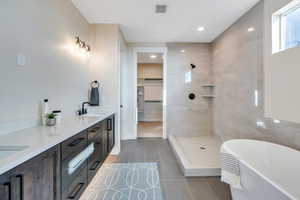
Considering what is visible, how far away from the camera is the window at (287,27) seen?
6.75 feet

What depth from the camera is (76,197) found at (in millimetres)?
1511

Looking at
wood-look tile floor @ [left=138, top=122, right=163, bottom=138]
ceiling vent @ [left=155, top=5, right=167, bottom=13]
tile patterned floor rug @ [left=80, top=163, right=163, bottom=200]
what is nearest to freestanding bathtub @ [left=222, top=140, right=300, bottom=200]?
tile patterned floor rug @ [left=80, top=163, right=163, bottom=200]

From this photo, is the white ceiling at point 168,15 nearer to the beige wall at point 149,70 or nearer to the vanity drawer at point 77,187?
the vanity drawer at point 77,187

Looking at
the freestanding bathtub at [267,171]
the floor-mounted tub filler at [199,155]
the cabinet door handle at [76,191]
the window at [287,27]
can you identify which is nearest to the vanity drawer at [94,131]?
the cabinet door handle at [76,191]

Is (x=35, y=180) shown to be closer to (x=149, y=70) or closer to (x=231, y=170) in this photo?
(x=231, y=170)

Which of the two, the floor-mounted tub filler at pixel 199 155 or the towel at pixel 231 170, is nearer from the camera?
the towel at pixel 231 170

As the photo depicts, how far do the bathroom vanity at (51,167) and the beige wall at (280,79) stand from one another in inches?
88.3

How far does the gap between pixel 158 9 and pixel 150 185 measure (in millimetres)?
2701

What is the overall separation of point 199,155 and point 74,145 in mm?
2445

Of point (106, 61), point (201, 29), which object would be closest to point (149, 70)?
point (201, 29)

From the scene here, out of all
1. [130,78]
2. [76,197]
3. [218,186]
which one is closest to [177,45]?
[130,78]

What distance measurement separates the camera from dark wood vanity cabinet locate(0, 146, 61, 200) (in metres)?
0.80

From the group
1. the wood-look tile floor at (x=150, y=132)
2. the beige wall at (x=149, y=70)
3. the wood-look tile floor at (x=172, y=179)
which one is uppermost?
the beige wall at (x=149, y=70)

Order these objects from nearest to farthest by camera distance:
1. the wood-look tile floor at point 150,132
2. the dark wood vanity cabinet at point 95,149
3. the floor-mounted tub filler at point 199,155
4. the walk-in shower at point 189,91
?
1. the dark wood vanity cabinet at point 95,149
2. the floor-mounted tub filler at point 199,155
3. the walk-in shower at point 189,91
4. the wood-look tile floor at point 150,132
